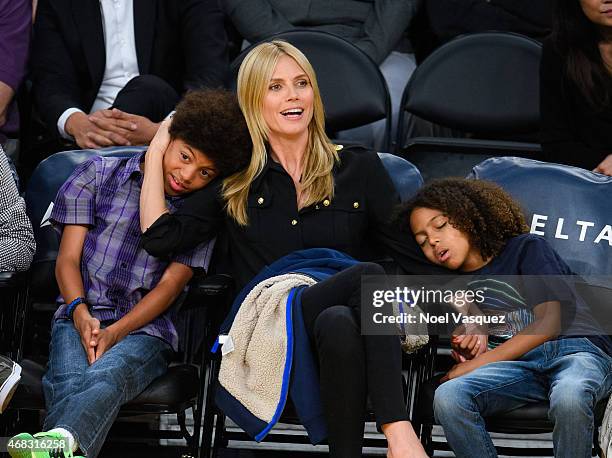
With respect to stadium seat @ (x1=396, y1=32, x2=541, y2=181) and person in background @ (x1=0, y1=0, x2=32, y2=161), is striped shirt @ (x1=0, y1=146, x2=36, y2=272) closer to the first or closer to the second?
person in background @ (x1=0, y1=0, x2=32, y2=161)

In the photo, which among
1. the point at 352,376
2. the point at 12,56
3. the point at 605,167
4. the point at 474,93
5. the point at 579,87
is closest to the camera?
the point at 352,376

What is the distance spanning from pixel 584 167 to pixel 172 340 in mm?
1573

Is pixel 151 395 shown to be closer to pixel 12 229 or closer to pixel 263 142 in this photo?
pixel 12 229

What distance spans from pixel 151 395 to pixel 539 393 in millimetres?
1063

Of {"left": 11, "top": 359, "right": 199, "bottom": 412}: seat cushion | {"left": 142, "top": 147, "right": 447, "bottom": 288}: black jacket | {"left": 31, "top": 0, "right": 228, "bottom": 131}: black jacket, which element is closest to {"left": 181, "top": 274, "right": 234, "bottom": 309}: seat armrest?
{"left": 142, "top": 147, "right": 447, "bottom": 288}: black jacket

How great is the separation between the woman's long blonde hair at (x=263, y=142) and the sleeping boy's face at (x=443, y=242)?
320 mm

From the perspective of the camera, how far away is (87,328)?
127 inches

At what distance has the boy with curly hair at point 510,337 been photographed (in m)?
2.92

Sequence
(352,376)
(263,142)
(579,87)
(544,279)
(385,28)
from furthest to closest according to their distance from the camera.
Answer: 1. (385,28)
2. (579,87)
3. (263,142)
4. (544,279)
5. (352,376)

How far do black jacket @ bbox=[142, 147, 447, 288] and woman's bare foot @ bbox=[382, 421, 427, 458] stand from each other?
2.20ft

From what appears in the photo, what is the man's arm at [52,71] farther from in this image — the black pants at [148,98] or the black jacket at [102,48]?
the black pants at [148,98]

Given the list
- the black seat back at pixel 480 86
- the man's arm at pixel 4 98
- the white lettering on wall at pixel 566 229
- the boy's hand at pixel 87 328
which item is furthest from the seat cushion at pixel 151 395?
the black seat back at pixel 480 86

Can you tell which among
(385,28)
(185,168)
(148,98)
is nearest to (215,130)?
(185,168)

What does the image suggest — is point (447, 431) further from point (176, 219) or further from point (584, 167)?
point (584, 167)
